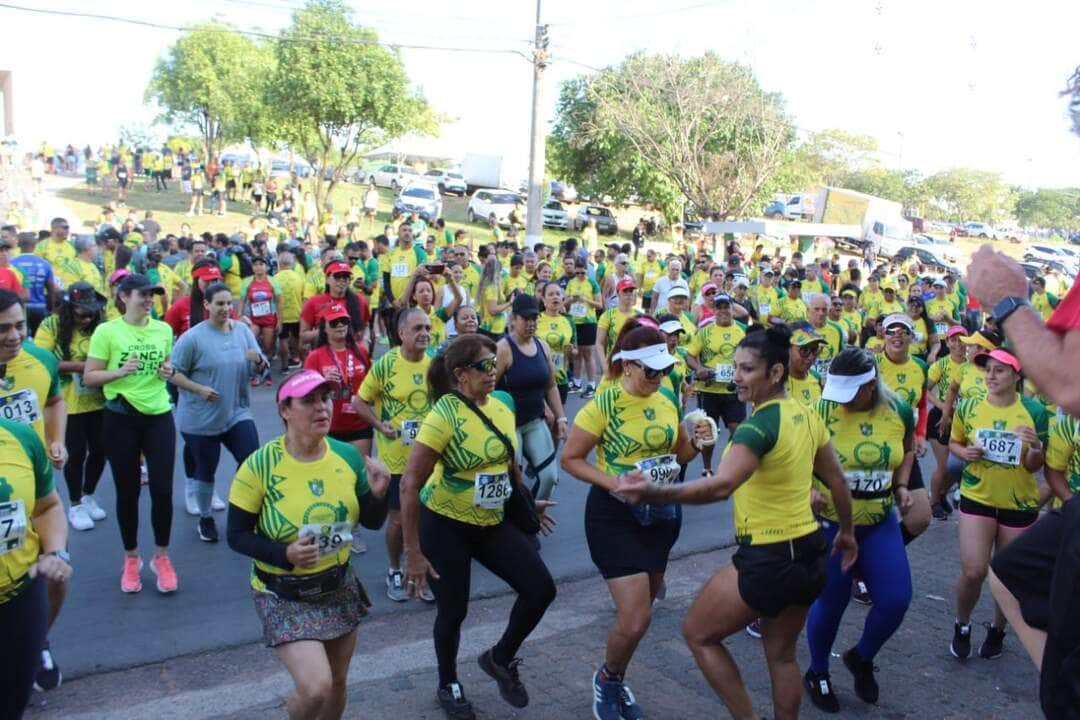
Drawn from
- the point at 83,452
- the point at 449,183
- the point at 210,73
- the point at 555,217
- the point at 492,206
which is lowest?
the point at 83,452

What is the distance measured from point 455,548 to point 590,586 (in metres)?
2.27

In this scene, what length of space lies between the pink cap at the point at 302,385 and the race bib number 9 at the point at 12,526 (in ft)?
3.51

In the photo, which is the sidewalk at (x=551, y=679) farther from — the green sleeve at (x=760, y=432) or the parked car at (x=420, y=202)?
the parked car at (x=420, y=202)

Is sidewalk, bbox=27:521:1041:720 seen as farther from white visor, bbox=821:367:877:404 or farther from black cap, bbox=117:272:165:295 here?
black cap, bbox=117:272:165:295

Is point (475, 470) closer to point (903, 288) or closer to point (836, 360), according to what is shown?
point (836, 360)

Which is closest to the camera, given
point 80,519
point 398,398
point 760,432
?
point 760,432

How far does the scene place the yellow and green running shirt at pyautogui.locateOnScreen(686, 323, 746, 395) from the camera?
9648mm

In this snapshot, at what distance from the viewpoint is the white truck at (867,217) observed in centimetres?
4647

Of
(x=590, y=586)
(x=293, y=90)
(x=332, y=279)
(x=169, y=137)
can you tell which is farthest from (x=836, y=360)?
(x=169, y=137)

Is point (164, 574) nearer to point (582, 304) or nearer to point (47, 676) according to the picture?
point (47, 676)

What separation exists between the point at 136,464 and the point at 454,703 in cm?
288

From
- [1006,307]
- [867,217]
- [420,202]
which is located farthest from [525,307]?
[867,217]

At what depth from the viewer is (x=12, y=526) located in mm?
3588

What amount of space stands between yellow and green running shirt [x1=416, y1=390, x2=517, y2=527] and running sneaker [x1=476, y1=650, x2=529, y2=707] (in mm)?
740
